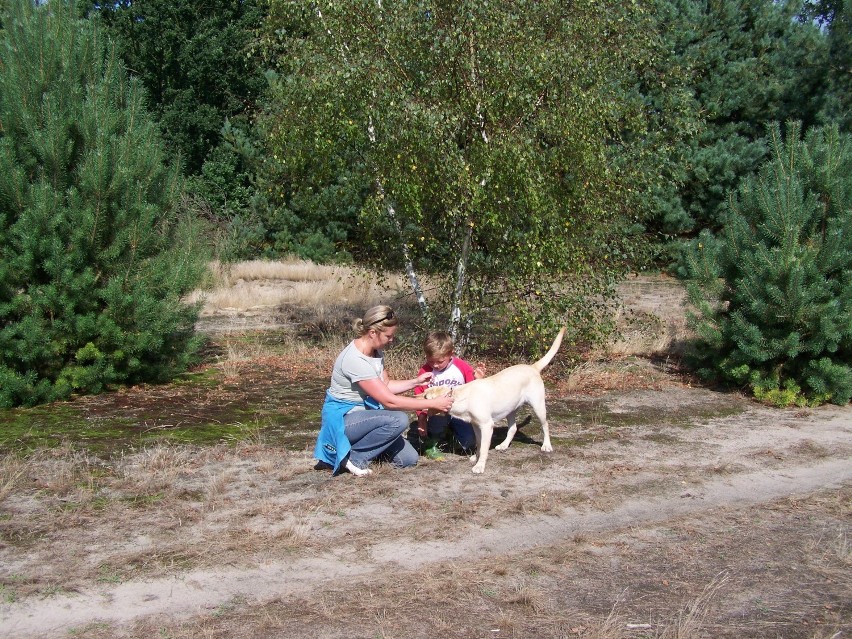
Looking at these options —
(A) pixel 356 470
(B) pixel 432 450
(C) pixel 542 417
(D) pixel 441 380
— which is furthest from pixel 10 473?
(C) pixel 542 417

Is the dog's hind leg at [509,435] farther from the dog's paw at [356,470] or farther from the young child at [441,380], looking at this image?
the dog's paw at [356,470]

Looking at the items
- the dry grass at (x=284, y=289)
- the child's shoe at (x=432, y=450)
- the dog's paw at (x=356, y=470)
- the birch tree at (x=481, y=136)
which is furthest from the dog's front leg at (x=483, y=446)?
the dry grass at (x=284, y=289)

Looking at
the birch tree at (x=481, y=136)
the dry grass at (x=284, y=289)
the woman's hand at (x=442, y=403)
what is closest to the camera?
the woman's hand at (x=442, y=403)

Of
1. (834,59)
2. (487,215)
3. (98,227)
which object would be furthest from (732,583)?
(834,59)

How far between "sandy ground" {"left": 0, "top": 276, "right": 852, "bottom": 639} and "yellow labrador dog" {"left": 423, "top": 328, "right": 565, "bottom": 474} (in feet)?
1.22

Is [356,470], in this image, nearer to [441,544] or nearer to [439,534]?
[439,534]

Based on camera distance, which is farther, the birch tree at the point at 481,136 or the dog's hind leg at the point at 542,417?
the birch tree at the point at 481,136

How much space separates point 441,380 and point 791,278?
4.95 metres

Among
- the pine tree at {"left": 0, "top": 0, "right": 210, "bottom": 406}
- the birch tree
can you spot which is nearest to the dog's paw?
the birch tree

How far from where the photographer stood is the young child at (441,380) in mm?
7250

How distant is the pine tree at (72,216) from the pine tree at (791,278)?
7.18 meters

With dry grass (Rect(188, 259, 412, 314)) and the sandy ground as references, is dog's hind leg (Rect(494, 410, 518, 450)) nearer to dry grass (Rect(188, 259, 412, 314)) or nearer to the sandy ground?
the sandy ground

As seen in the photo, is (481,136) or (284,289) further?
(284,289)

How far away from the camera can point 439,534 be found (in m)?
5.79
